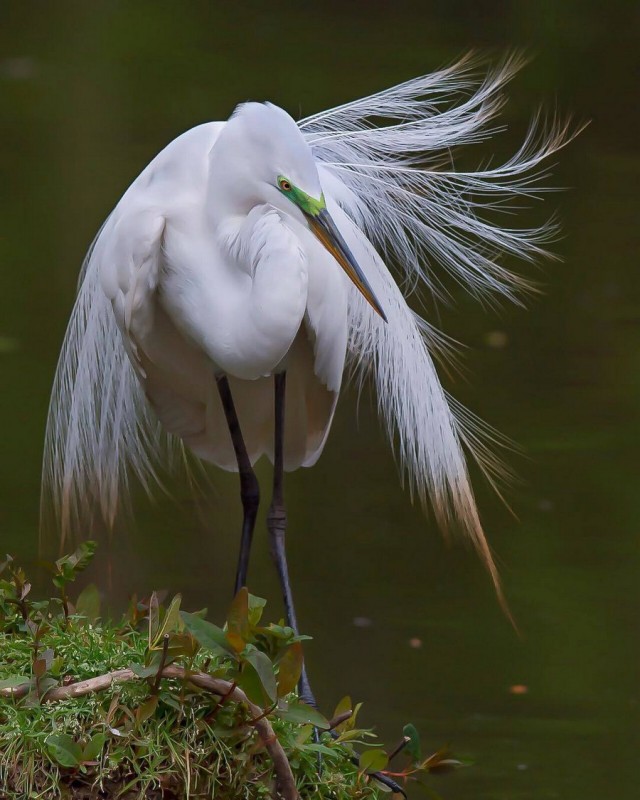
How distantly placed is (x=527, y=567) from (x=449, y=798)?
840 millimetres

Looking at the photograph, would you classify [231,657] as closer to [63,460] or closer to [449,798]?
[63,460]

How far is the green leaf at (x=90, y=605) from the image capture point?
2.04 metres

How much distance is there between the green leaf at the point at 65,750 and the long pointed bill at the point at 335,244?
698 mm

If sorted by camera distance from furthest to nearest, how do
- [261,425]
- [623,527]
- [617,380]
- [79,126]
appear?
[79,126] → [617,380] → [623,527] → [261,425]

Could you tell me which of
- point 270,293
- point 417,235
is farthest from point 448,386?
point 270,293

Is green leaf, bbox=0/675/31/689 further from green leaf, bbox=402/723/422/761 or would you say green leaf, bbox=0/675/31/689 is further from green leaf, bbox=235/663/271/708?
green leaf, bbox=402/723/422/761

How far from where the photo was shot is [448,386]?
167 inches

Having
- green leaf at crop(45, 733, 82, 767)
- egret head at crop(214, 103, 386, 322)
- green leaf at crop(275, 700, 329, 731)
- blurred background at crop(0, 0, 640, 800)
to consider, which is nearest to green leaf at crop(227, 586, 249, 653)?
green leaf at crop(275, 700, 329, 731)

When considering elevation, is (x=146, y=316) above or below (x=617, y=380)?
above

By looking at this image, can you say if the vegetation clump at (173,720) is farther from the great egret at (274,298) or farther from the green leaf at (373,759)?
the great egret at (274,298)

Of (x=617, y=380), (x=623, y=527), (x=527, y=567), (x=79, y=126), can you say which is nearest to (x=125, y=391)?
(x=527, y=567)

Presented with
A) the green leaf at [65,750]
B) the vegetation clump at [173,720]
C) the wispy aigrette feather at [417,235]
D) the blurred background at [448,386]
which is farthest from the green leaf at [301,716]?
the blurred background at [448,386]

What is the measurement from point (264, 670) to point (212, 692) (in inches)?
3.4

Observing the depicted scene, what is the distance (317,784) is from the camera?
5.94 ft
